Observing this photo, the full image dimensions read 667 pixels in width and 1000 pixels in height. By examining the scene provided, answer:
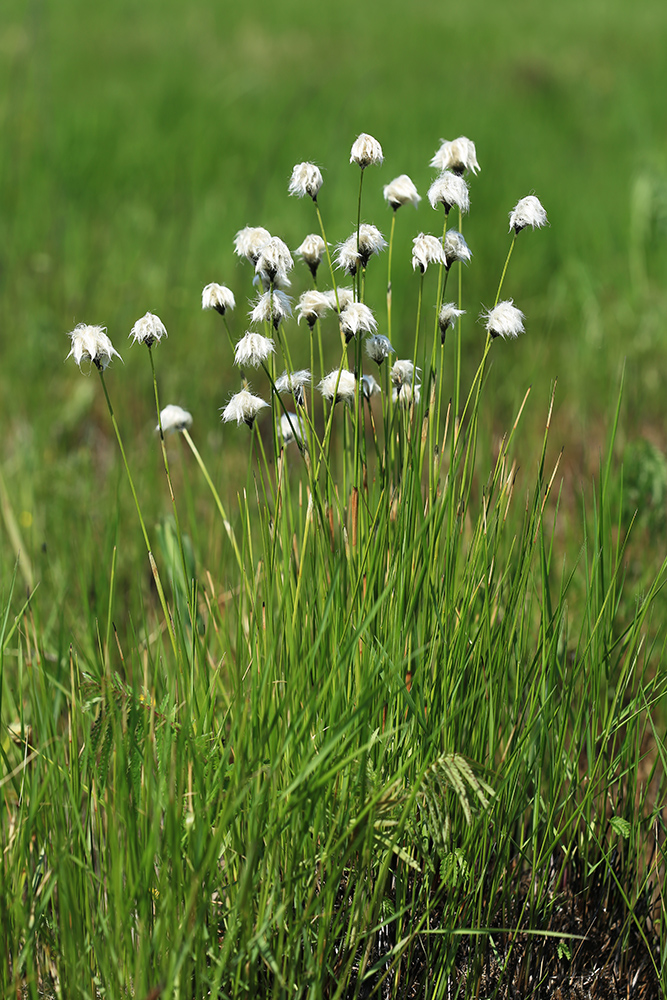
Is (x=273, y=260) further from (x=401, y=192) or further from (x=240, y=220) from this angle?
(x=240, y=220)

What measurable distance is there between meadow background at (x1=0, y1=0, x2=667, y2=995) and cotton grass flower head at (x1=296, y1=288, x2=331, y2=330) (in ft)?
1.11

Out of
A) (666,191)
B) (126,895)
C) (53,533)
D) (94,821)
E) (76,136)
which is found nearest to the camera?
(126,895)

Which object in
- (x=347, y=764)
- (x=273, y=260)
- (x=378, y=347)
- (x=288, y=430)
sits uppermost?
(x=273, y=260)

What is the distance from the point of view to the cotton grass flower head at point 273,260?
99 cm

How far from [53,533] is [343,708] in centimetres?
132

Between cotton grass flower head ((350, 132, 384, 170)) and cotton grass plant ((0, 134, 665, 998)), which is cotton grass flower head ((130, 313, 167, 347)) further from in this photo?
cotton grass flower head ((350, 132, 384, 170))

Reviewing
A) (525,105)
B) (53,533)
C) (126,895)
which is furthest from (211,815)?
(525,105)

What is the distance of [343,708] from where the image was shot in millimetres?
1014

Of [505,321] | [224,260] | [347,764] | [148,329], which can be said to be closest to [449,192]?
[505,321]

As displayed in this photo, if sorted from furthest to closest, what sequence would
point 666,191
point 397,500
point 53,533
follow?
point 666,191 < point 53,533 < point 397,500

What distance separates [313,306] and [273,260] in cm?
9

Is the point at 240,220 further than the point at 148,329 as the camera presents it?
Yes

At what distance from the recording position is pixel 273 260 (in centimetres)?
99

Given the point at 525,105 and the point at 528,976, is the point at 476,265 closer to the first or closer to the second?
the point at 528,976
